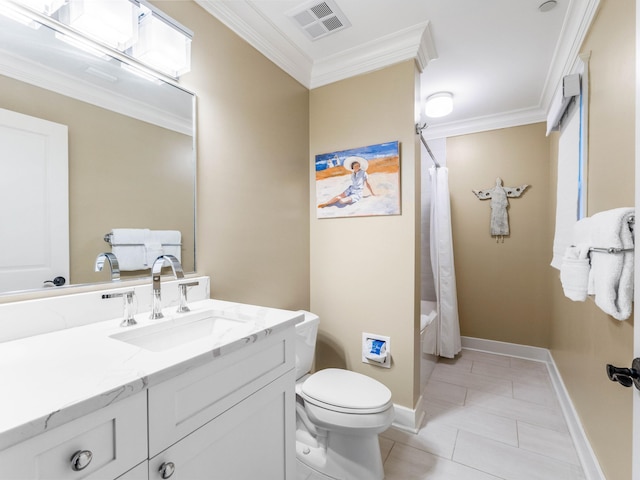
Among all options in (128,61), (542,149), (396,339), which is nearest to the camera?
(128,61)

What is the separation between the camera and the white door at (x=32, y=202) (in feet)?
3.06

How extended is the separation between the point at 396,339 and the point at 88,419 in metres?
1.70

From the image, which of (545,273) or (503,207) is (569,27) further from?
(545,273)

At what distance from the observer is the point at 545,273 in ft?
Result: 9.55

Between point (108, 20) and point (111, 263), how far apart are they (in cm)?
90

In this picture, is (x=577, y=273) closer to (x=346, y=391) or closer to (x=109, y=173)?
(x=346, y=391)

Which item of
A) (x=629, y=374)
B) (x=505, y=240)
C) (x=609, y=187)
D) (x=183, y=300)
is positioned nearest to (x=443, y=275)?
(x=505, y=240)

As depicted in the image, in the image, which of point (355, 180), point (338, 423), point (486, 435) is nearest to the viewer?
point (338, 423)

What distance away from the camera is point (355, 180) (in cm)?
207

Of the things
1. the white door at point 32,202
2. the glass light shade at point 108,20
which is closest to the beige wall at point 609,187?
the glass light shade at point 108,20

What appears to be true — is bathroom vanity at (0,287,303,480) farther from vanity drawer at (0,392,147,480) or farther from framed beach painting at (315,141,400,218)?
framed beach painting at (315,141,400,218)

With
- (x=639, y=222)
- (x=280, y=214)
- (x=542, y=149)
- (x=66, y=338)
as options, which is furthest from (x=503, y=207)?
(x=66, y=338)

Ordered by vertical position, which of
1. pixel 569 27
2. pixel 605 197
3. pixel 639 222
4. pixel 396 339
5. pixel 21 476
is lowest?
pixel 396 339

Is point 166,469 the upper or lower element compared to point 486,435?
upper
